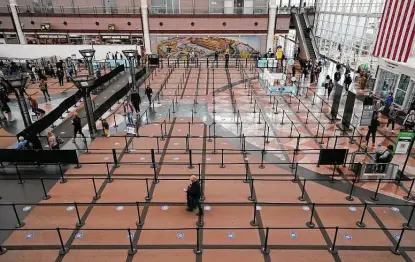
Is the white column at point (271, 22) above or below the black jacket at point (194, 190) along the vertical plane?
above

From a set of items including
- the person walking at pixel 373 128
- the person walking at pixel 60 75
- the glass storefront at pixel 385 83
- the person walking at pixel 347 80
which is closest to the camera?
the person walking at pixel 373 128

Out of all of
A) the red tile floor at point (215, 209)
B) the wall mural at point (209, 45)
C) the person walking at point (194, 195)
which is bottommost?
the red tile floor at point (215, 209)

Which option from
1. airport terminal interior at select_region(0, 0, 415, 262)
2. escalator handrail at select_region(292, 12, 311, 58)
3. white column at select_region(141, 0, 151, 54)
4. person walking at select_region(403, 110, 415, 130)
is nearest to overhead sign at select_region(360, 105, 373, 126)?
airport terminal interior at select_region(0, 0, 415, 262)

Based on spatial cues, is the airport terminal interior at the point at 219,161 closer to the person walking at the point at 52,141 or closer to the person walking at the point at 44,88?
the person walking at the point at 52,141

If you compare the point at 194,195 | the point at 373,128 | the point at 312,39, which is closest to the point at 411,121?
the point at 373,128

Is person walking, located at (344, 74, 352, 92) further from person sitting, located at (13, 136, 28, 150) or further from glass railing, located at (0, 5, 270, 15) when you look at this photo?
person sitting, located at (13, 136, 28, 150)

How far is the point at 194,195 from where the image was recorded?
858 centimetres

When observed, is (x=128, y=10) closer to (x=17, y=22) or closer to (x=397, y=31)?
(x=17, y=22)

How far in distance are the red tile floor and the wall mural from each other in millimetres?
A: 22482

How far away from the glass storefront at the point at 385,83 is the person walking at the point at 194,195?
16.9m

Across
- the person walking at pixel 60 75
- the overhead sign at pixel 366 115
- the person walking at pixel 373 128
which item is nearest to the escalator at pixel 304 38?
the overhead sign at pixel 366 115

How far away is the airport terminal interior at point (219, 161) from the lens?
25.8ft

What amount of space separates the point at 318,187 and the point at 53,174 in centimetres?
1008

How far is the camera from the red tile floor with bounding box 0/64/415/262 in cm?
757
